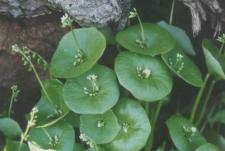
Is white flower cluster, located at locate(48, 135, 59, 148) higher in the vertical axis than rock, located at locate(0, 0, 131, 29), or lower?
lower

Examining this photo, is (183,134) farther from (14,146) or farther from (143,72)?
(14,146)

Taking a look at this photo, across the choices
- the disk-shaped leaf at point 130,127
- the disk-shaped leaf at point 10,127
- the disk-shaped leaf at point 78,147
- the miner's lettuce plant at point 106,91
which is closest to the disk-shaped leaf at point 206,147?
the miner's lettuce plant at point 106,91

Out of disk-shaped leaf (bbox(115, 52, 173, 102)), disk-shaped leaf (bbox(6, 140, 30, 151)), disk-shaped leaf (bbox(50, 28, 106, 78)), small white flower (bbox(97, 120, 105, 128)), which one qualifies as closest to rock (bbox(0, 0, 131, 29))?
disk-shaped leaf (bbox(50, 28, 106, 78))

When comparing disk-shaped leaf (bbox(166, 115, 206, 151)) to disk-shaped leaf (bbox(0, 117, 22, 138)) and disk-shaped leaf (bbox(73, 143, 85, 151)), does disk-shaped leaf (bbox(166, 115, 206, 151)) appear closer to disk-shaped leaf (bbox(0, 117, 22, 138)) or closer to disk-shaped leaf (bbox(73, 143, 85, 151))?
disk-shaped leaf (bbox(73, 143, 85, 151))

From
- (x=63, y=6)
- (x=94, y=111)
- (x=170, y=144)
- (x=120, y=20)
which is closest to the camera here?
(x=94, y=111)

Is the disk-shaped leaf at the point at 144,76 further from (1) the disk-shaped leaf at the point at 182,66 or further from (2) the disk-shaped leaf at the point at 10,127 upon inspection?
(2) the disk-shaped leaf at the point at 10,127

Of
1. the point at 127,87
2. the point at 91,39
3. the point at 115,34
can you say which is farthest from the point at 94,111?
the point at 115,34

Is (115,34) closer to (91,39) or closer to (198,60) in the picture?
(91,39)

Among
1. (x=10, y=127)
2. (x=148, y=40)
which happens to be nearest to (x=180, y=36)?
(x=148, y=40)
